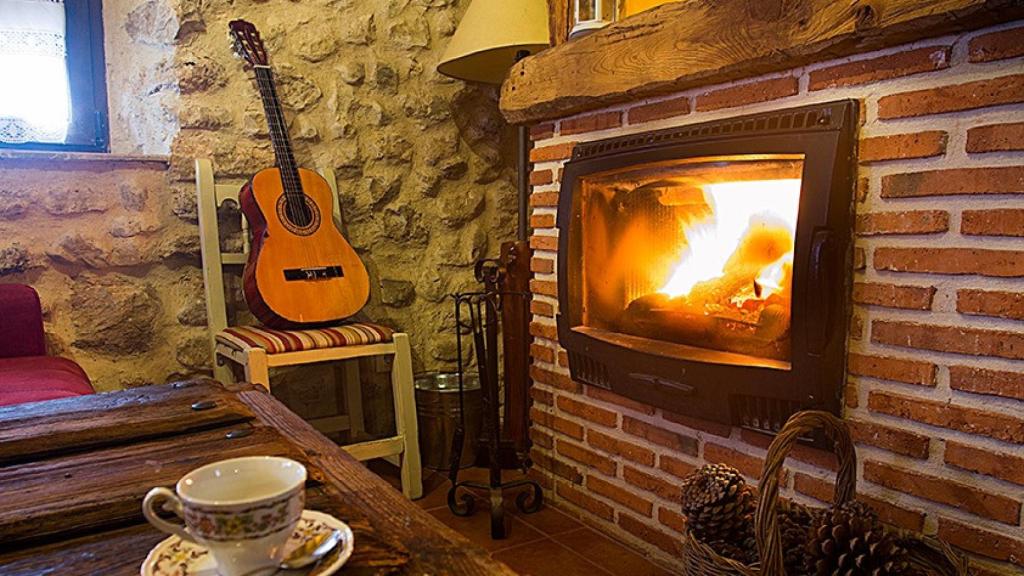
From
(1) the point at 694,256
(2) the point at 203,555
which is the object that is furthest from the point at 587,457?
(2) the point at 203,555

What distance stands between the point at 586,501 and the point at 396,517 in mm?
1439

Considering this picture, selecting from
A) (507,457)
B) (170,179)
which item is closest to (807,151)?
(507,457)

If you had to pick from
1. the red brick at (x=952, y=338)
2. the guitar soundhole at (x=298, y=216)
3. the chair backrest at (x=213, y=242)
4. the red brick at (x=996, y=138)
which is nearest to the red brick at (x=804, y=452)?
the red brick at (x=952, y=338)

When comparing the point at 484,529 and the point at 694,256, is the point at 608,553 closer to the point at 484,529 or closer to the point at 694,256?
the point at 484,529

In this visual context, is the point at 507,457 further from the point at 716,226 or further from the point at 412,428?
the point at 716,226

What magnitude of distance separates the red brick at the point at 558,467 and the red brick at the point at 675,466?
0.34m

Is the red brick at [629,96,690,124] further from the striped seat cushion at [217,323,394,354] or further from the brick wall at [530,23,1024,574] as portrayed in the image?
the striped seat cushion at [217,323,394,354]

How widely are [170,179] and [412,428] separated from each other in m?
1.06

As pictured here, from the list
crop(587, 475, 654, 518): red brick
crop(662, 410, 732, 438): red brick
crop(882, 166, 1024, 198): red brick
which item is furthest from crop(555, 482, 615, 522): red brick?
crop(882, 166, 1024, 198): red brick

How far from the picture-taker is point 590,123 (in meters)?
1.90

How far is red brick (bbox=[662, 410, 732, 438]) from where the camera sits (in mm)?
1571

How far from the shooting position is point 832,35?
4.07ft

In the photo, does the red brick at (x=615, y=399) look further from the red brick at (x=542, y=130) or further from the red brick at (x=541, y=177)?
the red brick at (x=542, y=130)

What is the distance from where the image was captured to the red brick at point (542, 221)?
2.05 m
